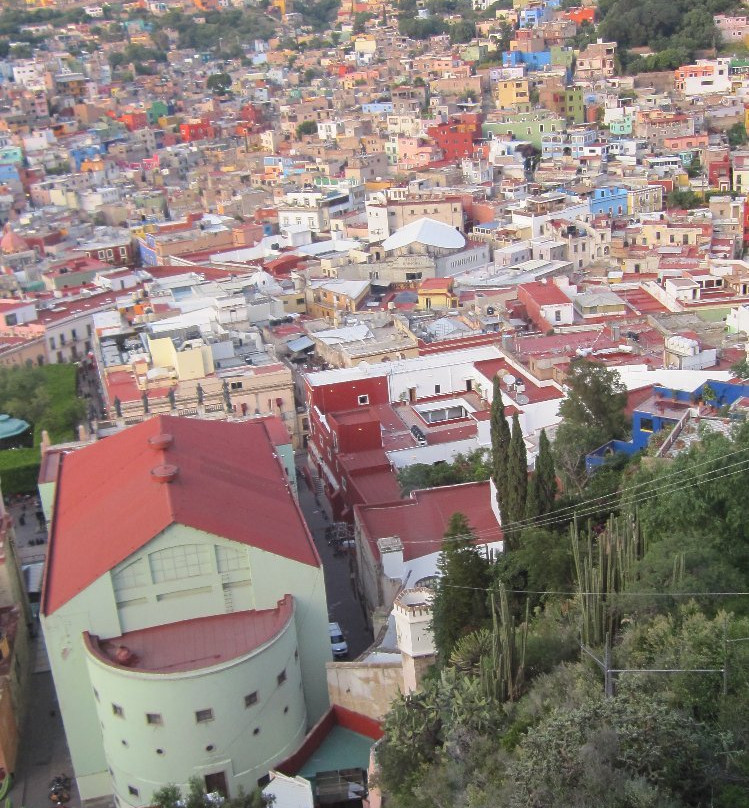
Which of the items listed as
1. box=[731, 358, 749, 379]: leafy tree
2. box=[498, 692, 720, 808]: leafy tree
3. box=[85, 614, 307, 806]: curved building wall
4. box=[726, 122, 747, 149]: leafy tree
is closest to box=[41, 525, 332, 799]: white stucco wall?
box=[85, 614, 307, 806]: curved building wall

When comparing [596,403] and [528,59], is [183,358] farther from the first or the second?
[528,59]

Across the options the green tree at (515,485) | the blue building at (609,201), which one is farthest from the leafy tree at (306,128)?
the green tree at (515,485)

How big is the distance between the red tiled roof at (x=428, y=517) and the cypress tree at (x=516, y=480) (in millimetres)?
1254

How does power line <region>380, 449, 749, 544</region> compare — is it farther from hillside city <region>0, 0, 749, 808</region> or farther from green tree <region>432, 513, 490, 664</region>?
green tree <region>432, 513, 490, 664</region>

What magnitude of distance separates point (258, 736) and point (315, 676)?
1.83 m

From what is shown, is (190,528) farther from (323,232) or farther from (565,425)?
(323,232)

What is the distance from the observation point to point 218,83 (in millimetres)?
102250

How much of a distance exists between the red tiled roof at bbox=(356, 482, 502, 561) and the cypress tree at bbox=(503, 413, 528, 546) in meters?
1.25

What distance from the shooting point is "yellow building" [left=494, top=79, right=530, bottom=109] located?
7288 cm

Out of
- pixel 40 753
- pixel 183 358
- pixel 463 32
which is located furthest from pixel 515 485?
pixel 463 32

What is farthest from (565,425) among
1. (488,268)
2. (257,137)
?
(257,137)

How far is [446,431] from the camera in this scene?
28.2 meters

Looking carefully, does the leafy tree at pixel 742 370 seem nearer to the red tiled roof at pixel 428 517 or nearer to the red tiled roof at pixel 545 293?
the red tiled roof at pixel 428 517

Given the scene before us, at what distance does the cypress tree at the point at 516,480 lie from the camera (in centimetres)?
1997
